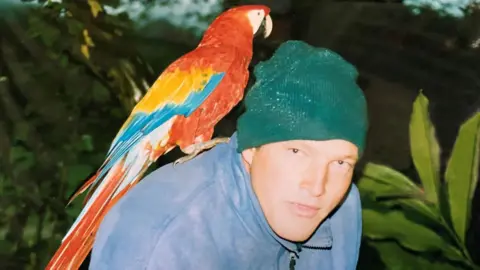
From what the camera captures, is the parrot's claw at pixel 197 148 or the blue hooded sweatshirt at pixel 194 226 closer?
the blue hooded sweatshirt at pixel 194 226

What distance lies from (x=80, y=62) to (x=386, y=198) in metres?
0.71

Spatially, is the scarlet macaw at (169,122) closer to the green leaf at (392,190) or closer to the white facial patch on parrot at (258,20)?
the white facial patch on parrot at (258,20)

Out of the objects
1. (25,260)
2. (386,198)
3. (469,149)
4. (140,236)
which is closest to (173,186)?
(140,236)

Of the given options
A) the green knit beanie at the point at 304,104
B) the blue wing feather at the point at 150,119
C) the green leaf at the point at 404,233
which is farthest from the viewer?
the green leaf at the point at 404,233

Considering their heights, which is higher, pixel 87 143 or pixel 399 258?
pixel 87 143

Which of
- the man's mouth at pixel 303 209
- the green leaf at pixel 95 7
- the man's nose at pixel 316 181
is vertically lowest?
the man's mouth at pixel 303 209

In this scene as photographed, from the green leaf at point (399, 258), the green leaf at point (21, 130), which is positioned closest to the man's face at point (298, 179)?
the green leaf at point (399, 258)

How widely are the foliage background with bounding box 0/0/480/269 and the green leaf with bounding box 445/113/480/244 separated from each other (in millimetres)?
116

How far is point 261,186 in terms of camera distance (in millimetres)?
1151

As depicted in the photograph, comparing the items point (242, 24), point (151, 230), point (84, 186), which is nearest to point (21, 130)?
point (84, 186)

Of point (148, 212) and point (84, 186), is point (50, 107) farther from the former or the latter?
point (148, 212)

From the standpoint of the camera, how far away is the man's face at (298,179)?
Result: 1121mm

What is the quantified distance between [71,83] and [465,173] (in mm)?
863

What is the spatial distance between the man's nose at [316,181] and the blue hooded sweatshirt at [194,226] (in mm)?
98
